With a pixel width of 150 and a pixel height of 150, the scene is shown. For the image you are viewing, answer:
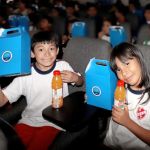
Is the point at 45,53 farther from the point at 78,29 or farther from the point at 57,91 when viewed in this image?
the point at 78,29

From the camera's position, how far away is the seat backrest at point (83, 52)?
1.69 metres

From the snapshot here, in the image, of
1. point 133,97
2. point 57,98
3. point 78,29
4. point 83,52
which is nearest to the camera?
point 133,97

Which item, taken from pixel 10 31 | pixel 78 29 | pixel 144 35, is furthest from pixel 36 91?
pixel 78 29

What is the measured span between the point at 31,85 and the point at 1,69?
9.0 inches

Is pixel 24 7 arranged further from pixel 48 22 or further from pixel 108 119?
pixel 108 119

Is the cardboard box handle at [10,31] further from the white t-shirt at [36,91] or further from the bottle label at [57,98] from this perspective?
the bottle label at [57,98]

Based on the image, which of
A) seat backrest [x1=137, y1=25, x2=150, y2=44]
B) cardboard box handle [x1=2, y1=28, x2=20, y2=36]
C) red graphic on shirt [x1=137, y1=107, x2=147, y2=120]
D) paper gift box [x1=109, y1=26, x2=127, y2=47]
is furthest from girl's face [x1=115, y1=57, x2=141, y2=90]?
paper gift box [x1=109, y1=26, x2=127, y2=47]

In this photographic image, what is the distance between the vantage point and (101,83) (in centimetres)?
140

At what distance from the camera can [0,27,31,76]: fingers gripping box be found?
1.42 meters

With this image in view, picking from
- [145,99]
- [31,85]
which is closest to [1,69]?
[31,85]

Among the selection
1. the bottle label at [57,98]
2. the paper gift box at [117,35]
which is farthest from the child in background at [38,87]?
the paper gift box at [117,35]

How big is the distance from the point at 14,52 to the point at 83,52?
19.3 inches

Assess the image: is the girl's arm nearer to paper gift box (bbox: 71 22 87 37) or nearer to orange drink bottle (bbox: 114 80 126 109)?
orange drink bottle (bbox: 114 80 126 109)

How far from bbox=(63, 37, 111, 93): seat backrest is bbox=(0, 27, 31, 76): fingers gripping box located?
16.3 inches
